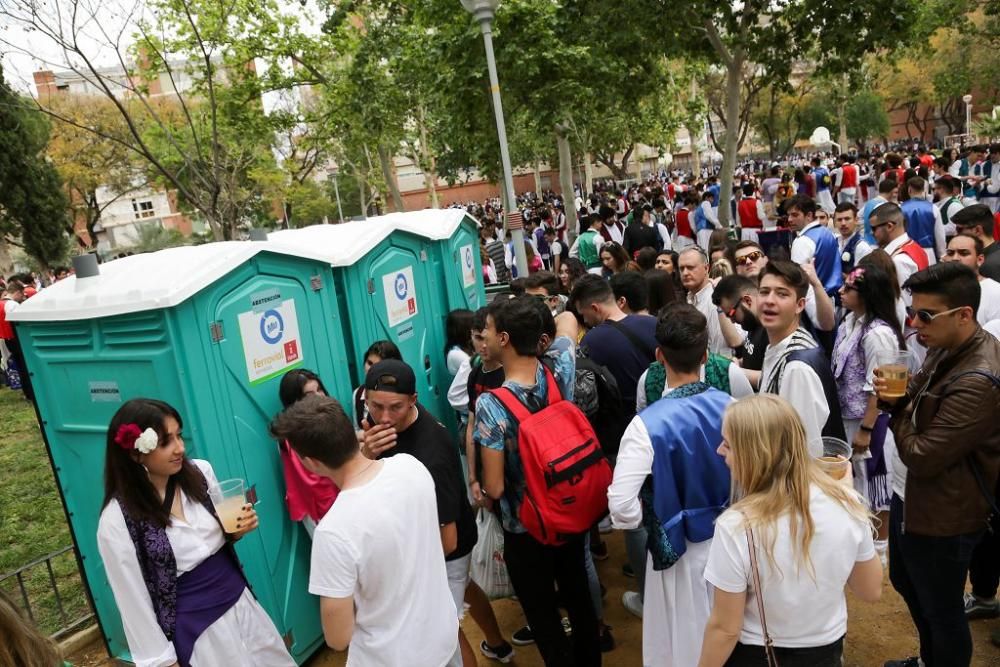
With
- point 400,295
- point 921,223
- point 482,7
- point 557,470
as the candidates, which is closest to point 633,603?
point 557,470

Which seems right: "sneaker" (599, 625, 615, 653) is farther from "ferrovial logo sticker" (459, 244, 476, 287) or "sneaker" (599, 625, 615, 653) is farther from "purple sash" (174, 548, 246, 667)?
"ferrovial logo sticker" (459, 244, 476, 287)

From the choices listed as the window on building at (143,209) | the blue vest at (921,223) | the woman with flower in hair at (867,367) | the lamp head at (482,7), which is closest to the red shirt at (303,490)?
the woman with flower in hair at (867,367)

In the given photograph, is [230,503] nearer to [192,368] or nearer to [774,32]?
[192,368]

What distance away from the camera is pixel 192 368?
3.10m

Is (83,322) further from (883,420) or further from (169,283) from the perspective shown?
(883,420)

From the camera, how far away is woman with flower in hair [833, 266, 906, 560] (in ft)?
11.5

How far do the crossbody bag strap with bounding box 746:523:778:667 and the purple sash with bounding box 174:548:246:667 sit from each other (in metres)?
1.96

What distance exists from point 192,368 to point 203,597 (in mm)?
971

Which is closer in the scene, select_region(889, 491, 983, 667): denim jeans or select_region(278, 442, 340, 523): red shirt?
select_region(889, 491, 983, 667): denim jeans

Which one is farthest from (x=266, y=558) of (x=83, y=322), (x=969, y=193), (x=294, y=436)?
(x=969, y=193)

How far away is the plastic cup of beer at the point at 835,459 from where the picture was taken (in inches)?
83.7

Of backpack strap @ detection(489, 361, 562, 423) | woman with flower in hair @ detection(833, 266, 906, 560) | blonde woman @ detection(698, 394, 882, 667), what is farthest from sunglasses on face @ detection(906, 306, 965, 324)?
backpack strap @ detection(489, 361, 562, 423)

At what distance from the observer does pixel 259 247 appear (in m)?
3.54

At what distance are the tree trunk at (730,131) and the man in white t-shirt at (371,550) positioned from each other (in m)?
10.5
